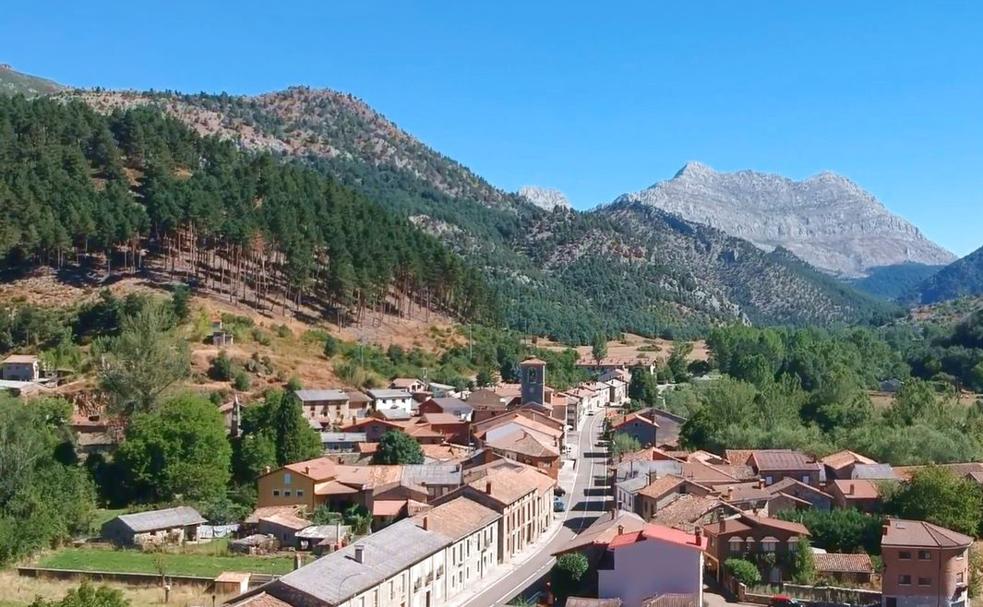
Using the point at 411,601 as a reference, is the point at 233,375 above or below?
above

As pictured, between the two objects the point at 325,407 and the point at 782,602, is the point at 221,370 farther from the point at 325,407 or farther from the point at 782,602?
the point at 782,602

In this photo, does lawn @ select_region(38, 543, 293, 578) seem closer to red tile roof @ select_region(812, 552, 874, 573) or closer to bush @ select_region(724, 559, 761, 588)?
bush @ select_region(724, 559, 761, 588)

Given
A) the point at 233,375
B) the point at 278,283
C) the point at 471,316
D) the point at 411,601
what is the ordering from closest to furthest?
the point at 411,601 < the point at 233,375 < the point at 278,283 < the point at 471,316

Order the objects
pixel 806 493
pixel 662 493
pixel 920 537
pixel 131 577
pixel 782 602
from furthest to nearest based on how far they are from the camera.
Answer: pixel 806 493 → pixel 662 493 → pixel 131 577 → pixel 920 537 → pixel 782 602

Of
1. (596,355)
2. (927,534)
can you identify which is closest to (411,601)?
(927,534)

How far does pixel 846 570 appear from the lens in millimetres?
39281

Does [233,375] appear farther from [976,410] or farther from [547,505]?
[976,410]

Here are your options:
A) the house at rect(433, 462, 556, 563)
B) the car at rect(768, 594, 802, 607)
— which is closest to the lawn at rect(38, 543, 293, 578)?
the house at rect(433, 462, 556, 563)

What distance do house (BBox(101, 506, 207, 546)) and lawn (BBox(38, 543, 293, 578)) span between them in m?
0.91

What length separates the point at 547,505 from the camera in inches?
1934

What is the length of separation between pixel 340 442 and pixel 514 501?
20612mm

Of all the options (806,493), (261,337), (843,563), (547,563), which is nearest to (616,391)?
(261,337)

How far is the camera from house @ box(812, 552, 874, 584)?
3906cm

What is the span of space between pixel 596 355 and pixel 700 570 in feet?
260
